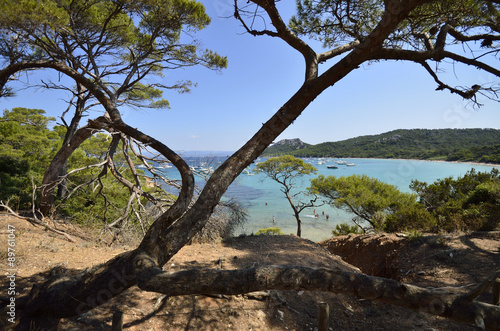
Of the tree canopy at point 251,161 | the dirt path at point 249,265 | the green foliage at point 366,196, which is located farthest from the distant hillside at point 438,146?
the tree canopy at point 251,161

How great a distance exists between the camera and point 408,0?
207 centimetres

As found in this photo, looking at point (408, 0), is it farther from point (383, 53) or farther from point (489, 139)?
point (489, 139)

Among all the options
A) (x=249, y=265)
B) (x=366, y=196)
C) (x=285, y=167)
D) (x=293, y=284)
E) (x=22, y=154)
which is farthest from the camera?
(x=285, y=167)

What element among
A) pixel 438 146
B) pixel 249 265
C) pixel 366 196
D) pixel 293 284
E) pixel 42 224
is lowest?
pixel 366 196

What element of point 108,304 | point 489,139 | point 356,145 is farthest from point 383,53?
point 356,145

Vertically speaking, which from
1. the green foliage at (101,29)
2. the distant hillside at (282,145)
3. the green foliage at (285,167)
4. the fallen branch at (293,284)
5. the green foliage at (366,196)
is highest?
the green foliage at (101,29)

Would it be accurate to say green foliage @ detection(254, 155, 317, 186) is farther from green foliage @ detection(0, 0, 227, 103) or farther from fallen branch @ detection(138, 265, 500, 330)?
fallen branch @ detection(138, 265, 500, 330)

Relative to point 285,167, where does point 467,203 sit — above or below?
below

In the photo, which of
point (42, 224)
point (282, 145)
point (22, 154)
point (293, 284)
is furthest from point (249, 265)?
point (22, 154)

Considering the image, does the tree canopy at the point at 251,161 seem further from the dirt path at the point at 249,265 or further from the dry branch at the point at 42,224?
the dry branch at the point at 42,224

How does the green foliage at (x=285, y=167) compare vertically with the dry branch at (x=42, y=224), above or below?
above

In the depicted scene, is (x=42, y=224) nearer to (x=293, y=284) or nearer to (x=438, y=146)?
(x=293, y=284)

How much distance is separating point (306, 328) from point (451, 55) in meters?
3.58

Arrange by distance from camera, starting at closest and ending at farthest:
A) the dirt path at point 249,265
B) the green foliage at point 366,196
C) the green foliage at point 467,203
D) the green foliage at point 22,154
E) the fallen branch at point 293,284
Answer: the fallen branch at point 293,284 < the dirt path at point 249,265 < the green foliage at point 467,203 < the green foliage at point 22,154 < the green foliage at point 366,196
